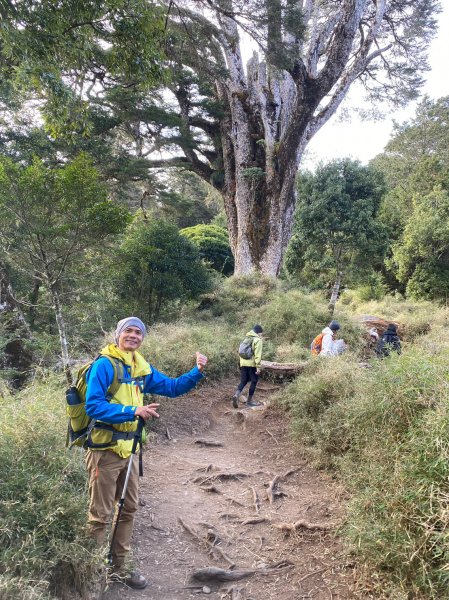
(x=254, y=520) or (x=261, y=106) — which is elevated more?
(x=261, y=106)

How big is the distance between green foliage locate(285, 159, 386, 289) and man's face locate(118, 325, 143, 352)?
11.4 m

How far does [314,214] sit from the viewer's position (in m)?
13.4

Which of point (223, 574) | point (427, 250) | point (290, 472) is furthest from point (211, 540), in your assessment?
point (427, 250)

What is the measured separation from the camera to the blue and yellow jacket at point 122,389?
8.14ft

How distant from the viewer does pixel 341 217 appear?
13.3m

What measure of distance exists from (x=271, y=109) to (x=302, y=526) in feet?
48.5

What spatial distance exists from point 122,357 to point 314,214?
11.7m

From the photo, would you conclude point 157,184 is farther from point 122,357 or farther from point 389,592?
point 389,592

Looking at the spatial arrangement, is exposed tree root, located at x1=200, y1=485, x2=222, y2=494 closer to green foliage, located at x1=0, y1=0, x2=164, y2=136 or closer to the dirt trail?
the dirt trail

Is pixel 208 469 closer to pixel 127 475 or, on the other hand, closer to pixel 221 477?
pixel 221 477

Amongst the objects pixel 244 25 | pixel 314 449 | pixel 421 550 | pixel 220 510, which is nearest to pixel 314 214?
pixel 244 25

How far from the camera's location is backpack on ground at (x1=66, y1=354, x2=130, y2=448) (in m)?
2.64

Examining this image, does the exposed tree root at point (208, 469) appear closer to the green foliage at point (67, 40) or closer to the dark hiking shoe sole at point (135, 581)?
the dark hiking shoe sole at point (135, 581)

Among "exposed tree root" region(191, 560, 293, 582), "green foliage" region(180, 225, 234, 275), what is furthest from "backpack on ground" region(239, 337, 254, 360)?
"green foliage" region(180, 225, 234, 275)
